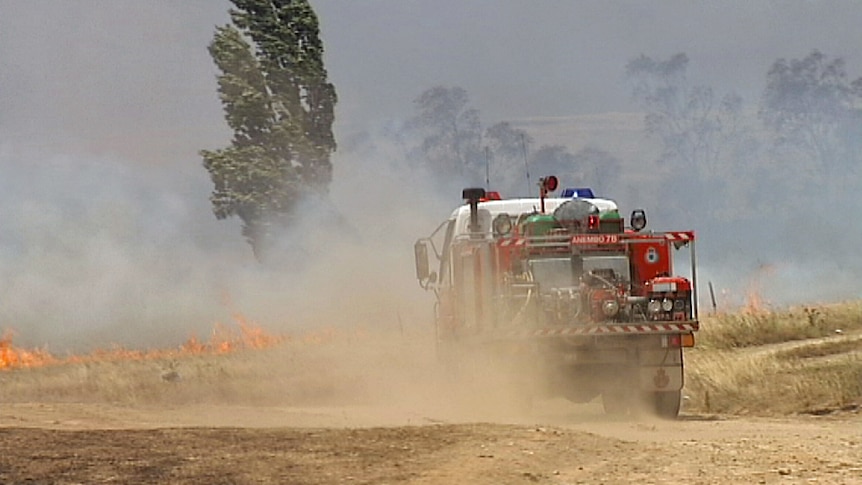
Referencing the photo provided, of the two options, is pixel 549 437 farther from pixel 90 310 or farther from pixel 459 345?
pixel 90 310

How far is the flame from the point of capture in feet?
102

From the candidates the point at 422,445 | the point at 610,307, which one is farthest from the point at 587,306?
the point at 422,445

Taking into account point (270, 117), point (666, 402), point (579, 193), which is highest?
point (270, 117)

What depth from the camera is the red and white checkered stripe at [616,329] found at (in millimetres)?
16625

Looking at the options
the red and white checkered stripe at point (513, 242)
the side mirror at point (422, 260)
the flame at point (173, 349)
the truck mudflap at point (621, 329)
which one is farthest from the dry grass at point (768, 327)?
the flame at point (173, 349)

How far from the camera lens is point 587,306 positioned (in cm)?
1683

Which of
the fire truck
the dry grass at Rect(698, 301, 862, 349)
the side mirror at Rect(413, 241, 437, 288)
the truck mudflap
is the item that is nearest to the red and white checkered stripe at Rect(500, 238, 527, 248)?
the fire truck

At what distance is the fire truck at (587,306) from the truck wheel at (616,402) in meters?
0.02

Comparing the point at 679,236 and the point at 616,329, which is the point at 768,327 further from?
the point at 616,329

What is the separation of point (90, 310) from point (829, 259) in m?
37.3

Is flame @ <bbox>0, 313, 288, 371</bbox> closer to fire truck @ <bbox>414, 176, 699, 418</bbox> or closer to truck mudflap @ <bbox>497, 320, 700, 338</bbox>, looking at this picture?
fire truck @ <bbox>414, 176, 699, 418</bbox>

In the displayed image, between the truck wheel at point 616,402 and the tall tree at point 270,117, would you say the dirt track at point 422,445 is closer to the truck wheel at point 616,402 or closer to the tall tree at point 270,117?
the truck wheel at point 616,402

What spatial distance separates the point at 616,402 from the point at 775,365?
4.75m

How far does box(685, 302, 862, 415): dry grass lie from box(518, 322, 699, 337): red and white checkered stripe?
82.7 inches
